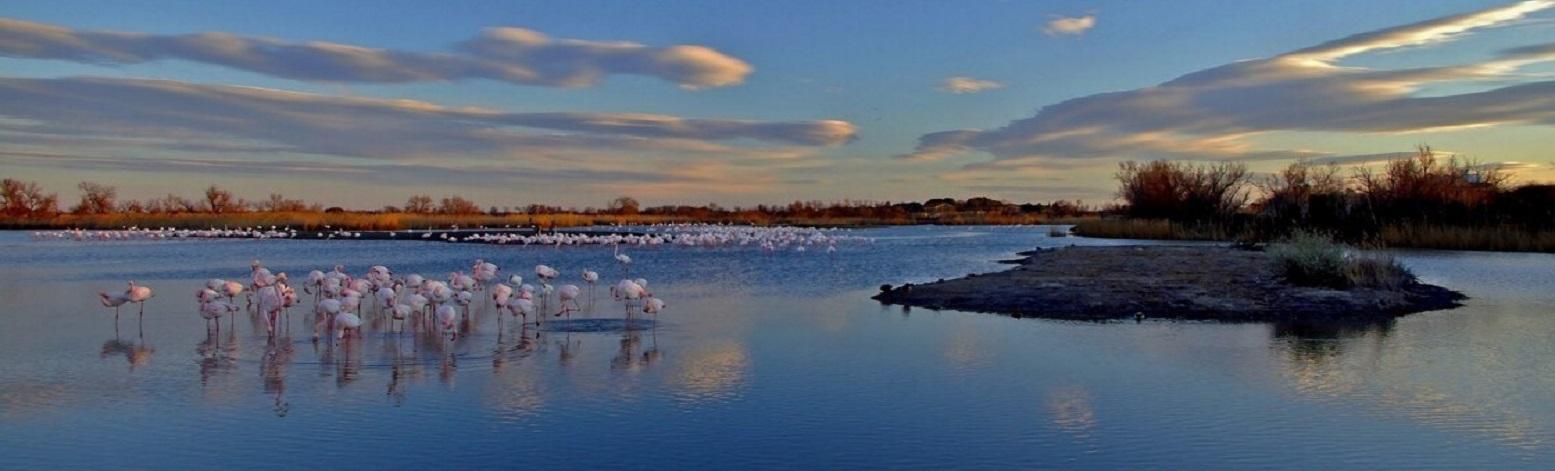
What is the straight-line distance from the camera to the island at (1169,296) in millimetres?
12156

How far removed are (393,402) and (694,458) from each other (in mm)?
2434

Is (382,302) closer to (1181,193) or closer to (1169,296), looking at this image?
(1169,296)

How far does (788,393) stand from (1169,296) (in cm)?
749

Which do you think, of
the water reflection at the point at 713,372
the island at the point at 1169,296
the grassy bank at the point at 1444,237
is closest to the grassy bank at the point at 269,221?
the grassy bank at the point at 1444,237

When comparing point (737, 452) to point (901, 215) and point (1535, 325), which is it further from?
point (901, 215)

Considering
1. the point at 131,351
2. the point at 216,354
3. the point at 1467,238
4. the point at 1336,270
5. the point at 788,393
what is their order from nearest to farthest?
the point at 788,393
the point at 216,354
the point at 131,351
the point at 1336,270
the point at 1467,238

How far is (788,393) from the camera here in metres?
7.27

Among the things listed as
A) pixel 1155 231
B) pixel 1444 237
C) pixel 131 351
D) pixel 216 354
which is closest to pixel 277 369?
pixel 216 354

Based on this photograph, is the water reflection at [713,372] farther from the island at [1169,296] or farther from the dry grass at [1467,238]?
the dry grass at [1467,238]

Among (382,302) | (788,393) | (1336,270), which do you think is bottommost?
(788,393)

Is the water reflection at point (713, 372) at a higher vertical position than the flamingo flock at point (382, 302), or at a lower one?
lower

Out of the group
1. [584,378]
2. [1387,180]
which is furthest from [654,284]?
[1387,180]

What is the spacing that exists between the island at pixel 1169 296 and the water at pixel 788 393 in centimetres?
73

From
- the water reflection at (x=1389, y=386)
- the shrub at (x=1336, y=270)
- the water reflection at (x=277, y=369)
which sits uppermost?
the shrub at (x=1336, y=270)
